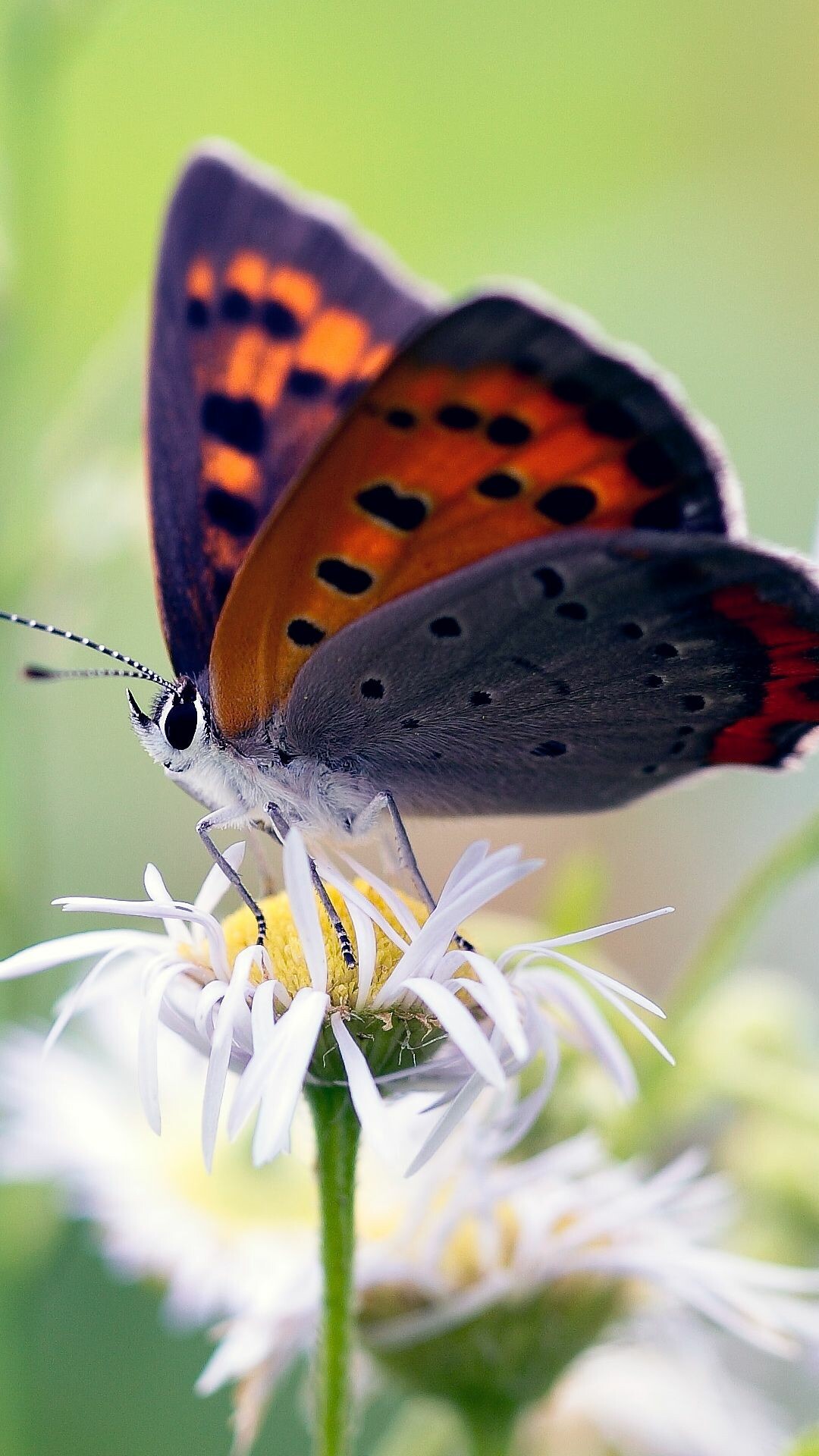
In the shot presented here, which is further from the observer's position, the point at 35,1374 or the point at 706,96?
the point at 706,96

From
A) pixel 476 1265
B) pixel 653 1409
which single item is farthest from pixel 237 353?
pixel 653 1409

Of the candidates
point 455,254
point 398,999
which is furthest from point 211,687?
point 455,254

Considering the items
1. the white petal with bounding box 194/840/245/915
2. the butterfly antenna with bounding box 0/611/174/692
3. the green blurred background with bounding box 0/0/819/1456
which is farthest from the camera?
the green blurred background with bounding box 0/0/819/1456

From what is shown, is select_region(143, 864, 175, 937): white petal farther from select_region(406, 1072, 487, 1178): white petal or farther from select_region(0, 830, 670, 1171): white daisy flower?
select_region(406, 1072, 487, 1178): white petal

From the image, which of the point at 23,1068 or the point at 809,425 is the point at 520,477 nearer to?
the point at 23,1068

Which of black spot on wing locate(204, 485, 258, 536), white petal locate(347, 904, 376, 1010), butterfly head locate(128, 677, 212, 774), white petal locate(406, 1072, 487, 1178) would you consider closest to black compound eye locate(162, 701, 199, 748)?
butterfly head locate(128, 677, 212, 774)

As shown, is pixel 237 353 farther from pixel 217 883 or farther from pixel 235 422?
pixel 217 883

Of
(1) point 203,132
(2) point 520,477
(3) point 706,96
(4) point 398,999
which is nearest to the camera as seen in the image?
(4) point 398,999

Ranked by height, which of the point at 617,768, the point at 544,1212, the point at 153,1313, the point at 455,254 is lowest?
the point at 153,1313
